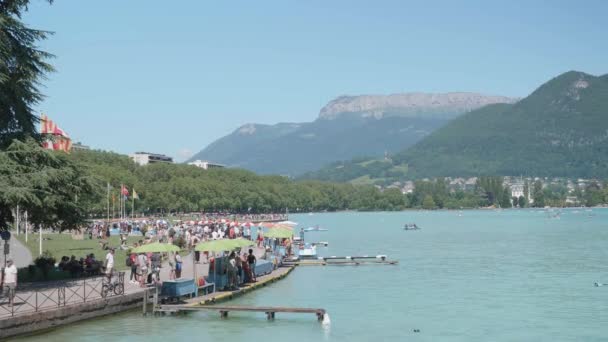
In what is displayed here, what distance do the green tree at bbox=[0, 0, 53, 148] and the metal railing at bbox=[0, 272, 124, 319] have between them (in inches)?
262

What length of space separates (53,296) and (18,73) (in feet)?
32.2

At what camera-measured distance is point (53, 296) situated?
1203 inches

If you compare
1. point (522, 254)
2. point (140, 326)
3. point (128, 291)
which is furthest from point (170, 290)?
point (522, 254)

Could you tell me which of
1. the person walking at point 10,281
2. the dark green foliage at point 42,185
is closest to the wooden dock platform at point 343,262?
the dark green foliage at point 42,185

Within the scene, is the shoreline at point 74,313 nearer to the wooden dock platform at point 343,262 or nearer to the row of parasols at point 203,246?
the row of parasols at point 203,246

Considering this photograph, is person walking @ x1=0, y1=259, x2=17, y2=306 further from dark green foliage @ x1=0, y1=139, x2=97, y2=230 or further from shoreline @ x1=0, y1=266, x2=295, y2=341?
dark green foliage @ x1=0, y1=139, x2=97, y2=230

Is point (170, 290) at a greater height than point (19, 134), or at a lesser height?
lesser

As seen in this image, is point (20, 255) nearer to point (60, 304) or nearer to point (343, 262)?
point (60, 304)

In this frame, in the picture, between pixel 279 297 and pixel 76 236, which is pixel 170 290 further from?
pixel 76 236

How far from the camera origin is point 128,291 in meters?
33.3

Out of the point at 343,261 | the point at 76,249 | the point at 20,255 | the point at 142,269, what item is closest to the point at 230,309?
the point at 142,269

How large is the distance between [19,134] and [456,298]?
2228cm

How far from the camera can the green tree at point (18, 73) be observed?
109 feet

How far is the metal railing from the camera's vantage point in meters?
27.9
